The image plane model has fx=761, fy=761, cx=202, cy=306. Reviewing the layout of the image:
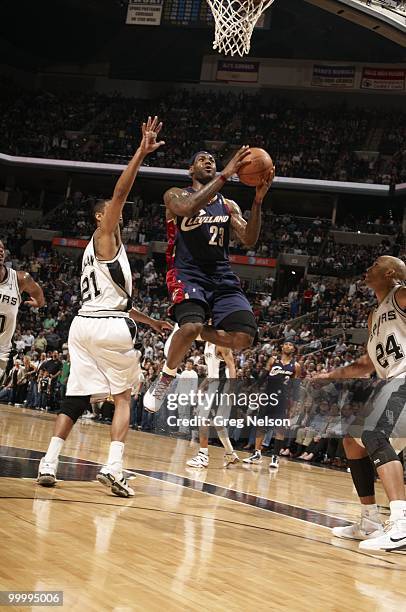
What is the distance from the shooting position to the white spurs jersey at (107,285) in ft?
18.3

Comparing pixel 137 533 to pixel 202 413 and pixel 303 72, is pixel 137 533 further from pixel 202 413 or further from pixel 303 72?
pixel 303 72

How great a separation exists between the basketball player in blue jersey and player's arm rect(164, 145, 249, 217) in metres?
0.02

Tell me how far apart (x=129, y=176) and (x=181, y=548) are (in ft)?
8.16

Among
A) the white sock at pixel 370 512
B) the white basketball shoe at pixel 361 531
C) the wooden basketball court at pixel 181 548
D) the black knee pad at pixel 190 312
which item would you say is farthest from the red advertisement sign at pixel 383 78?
the white basketball shoe at pixel 361 531

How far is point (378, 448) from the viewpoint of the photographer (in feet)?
15.5

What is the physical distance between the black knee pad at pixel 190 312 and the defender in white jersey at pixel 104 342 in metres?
0.37

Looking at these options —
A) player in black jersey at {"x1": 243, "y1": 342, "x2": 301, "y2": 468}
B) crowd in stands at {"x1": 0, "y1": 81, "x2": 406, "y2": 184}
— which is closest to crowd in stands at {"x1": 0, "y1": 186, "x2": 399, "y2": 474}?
player in black jersey at {"x1": 243, "y1": 342, "x2": 301, "y2": 468}

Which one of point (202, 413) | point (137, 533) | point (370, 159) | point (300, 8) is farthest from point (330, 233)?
point (137, 533)

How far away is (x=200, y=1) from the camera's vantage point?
30000 millimetres

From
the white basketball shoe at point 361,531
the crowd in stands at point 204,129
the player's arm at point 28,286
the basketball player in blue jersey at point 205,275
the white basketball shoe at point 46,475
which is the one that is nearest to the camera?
the white basketball shoe at point 361,531

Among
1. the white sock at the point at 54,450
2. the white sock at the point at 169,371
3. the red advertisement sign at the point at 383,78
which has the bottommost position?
the white sock at the point at 54,450

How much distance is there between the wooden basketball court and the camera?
9.66 ft

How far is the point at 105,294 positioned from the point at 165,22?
2717cm

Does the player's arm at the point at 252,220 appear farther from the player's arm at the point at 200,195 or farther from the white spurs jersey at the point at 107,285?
the white spurs jersey at the point at 107,285
